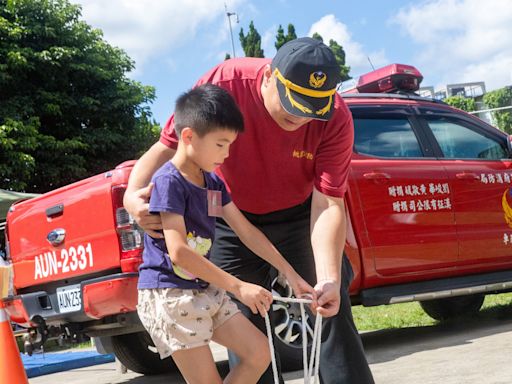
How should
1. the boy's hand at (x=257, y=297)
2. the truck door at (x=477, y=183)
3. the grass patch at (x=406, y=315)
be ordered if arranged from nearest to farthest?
the boy's hand at (x=257, y=297) → the truck door at (x=477, y=183) → the grass patch at (x=406, y=315)

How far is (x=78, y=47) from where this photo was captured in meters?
21.1

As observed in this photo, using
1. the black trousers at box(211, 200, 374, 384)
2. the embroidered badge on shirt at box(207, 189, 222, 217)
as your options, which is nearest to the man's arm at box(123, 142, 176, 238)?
the embroidered badge on shirt at box(207, 189, 222, 217)

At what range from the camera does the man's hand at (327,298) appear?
2.51 meters

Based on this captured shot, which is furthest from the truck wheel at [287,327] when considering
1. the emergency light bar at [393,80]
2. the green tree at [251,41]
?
the green tree at [251,41]

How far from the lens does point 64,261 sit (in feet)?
17.3

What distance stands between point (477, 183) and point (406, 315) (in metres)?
2.38

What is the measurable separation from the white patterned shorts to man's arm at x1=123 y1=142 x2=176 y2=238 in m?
0.20

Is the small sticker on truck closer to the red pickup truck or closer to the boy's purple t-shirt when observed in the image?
the red pickup truck

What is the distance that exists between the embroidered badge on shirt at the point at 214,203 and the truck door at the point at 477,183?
3892 mm

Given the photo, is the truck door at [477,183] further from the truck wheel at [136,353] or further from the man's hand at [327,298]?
the man's hand at [327,298]

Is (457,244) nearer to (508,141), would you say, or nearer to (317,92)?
(508,141)

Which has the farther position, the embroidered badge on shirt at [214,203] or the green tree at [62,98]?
the green tree at [62,98]

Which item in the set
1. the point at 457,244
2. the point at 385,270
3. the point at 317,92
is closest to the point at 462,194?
the point at 457,244

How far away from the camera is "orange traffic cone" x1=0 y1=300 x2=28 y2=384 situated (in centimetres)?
428
